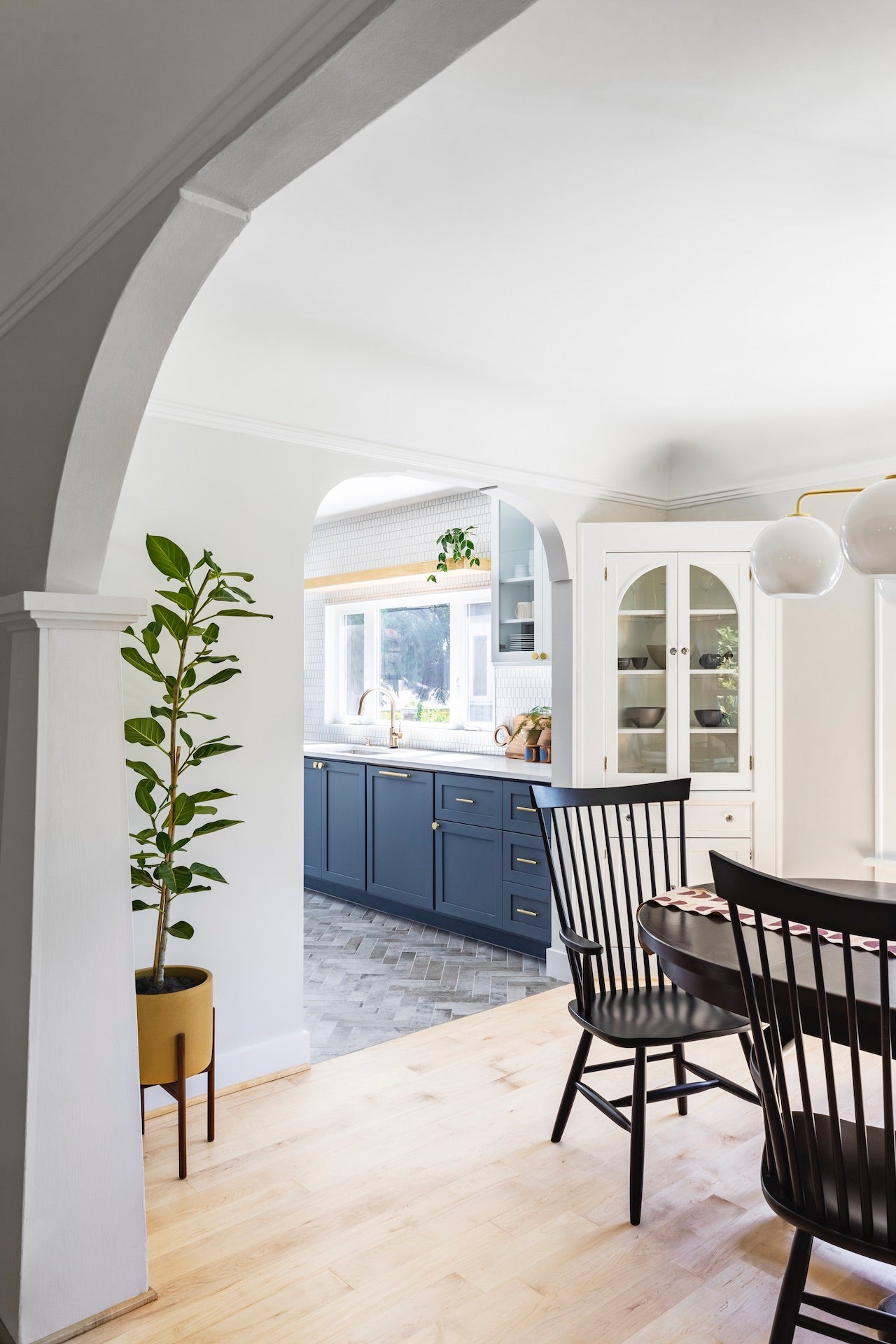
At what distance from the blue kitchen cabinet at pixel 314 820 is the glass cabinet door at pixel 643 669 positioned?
2.12m

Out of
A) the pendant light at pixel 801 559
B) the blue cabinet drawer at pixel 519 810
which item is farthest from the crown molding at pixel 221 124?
the blue cabinet drawer at pixel 519 810

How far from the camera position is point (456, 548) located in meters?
5.41

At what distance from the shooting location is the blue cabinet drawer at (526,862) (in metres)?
4.27

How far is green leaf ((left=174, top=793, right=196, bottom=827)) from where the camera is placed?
2.58 m

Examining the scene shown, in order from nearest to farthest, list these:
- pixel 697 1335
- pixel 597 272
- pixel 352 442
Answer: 1. pixel 697 1335
2. pixel 597 272
3. pixel 352 442

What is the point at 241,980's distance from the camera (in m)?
3.06

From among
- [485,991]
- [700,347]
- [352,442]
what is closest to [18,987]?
[352,442]

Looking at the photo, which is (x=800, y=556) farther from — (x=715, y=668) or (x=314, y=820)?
(x=314, y=820)

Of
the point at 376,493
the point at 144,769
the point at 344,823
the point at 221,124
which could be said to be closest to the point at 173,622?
the point at 144,769

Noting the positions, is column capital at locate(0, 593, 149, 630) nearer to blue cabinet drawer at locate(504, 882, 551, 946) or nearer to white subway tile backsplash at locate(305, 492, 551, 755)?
blue cabinet drawer at locate(504, 882, 551, 946)

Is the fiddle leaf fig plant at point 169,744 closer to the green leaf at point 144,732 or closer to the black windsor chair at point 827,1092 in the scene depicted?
the green leaf at point 144,732

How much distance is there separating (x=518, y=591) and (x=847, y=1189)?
3.63 m

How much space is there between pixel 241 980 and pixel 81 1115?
118 cm

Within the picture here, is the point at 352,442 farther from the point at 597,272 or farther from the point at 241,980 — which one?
the point at 241,980
